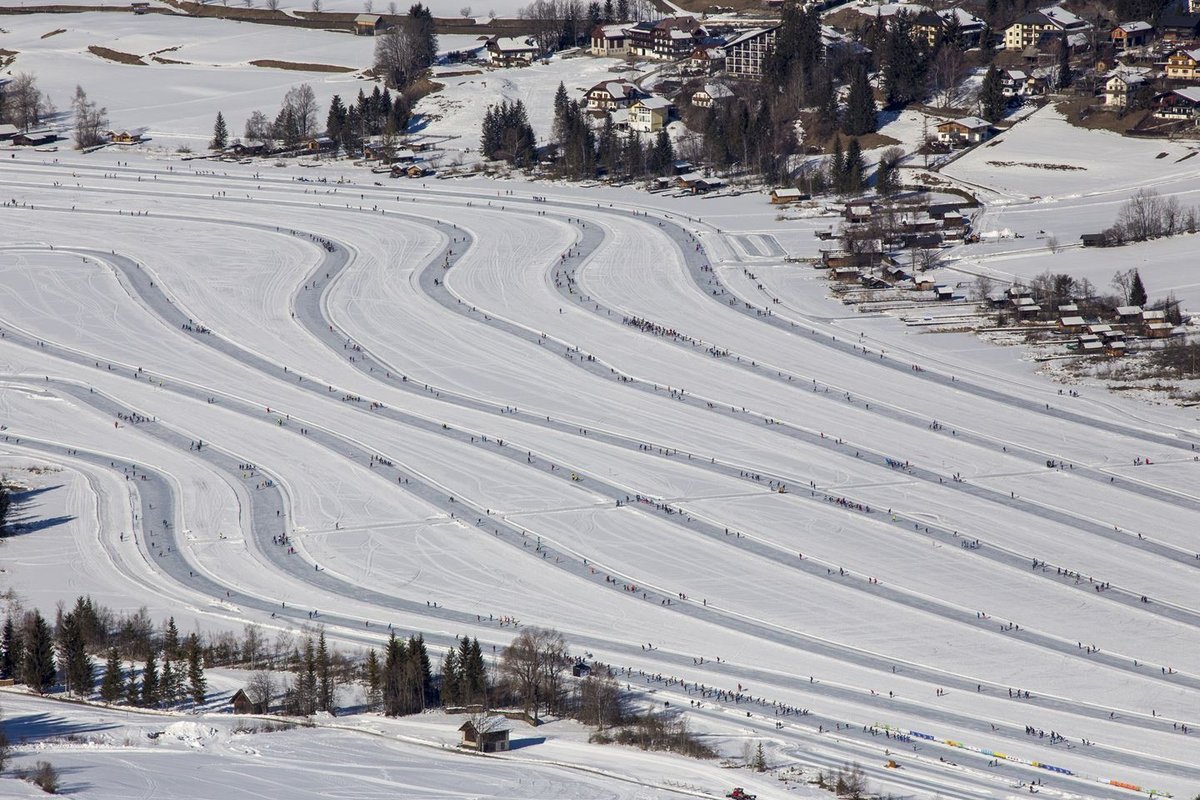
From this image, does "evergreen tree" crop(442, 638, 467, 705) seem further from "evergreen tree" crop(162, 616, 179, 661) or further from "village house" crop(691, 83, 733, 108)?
"village house" crop(691, 83, 733, 108)

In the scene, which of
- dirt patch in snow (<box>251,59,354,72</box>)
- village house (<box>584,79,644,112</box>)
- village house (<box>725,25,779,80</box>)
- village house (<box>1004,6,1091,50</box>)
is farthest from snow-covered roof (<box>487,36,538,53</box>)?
village house (<box>1004,6,1091,50</box>)

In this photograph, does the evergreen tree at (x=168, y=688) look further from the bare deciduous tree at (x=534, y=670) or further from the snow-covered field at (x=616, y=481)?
the bare deciduous tree at (x=534, y=670)

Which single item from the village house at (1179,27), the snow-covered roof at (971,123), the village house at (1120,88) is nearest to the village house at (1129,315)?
the snow-covered roof at (971,123)

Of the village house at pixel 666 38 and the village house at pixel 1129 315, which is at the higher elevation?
the village house at pixel 666 38

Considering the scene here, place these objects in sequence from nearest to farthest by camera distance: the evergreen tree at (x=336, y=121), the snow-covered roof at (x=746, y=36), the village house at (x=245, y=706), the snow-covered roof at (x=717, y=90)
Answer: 1. the village house at (x=245, y=706)
2. the snow-covered roof at (x=717, y=90)
3. the evergreen tree at (x=336, y=121)
4. the snow-covered roof at (x=746, y=36)

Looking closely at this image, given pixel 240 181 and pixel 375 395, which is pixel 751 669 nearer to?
pixel 375 395

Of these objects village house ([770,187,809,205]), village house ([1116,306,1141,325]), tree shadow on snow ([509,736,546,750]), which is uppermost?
village house ([770,187,809,205])
